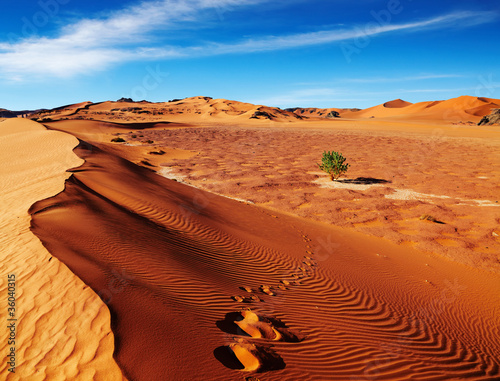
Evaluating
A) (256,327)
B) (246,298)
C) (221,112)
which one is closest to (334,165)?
(246,298)

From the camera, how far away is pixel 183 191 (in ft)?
41.8

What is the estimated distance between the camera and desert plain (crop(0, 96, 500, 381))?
3.38 m

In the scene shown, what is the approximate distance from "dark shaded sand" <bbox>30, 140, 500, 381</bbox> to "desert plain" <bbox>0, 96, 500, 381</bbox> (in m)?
0.03

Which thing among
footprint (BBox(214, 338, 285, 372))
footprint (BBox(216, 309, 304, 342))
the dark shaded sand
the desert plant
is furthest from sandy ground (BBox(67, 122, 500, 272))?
footprint (BBox(214, 338, 285, 372))

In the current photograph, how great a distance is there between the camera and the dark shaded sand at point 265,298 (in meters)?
3.54

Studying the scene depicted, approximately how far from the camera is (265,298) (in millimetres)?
5137

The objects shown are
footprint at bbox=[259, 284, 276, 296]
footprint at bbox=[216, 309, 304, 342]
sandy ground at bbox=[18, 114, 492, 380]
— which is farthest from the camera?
footprint at bbox=[259, 284, 276, 296]

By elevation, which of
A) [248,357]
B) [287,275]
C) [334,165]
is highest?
[334,165]

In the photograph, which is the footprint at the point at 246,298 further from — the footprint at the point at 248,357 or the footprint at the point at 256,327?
the footprint at the point at 248,357

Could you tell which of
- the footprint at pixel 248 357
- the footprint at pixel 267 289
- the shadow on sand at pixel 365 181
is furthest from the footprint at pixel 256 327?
the shadow on sand at pixel 365 181

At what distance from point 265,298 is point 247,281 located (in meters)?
0.70

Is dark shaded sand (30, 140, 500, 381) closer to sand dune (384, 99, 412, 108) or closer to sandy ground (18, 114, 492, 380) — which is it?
sandy ground (18, 114, 492, 380)

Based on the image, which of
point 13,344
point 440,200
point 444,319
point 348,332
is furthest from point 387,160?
point 13,344

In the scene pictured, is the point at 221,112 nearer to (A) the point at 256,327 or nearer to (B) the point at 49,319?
(A) the point at 256,327
